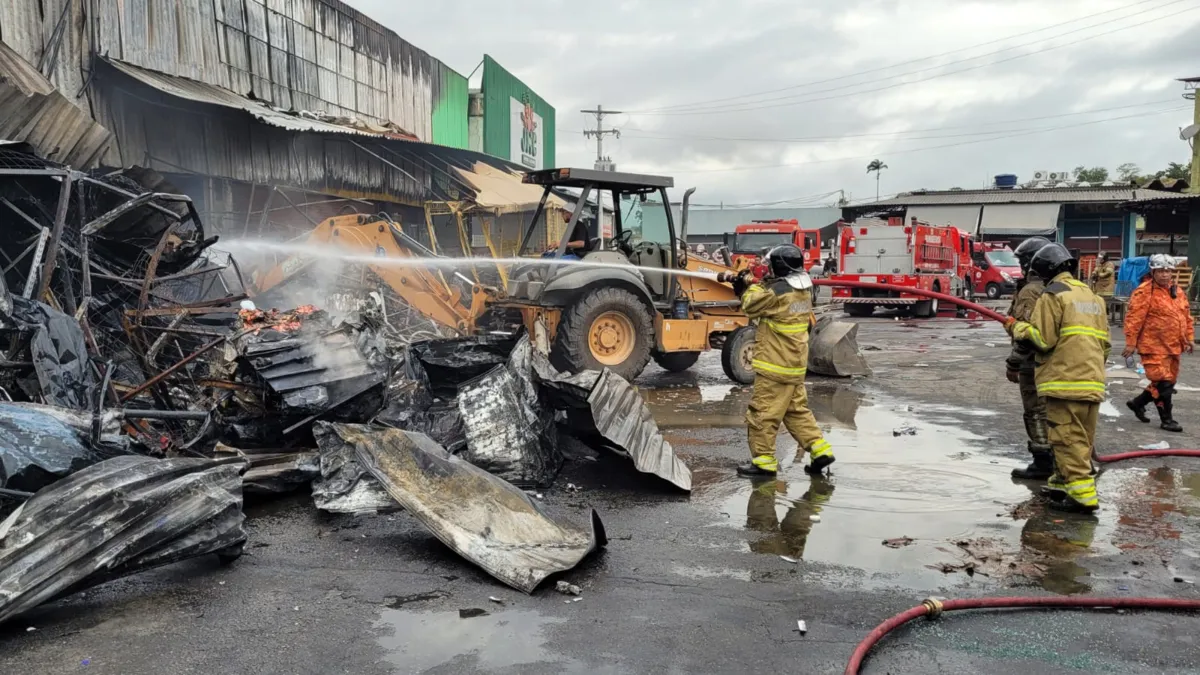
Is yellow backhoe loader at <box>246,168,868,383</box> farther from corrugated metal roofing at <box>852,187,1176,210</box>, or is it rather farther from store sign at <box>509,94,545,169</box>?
corrugated metal roofing at <box>852,187,1176,210</box>

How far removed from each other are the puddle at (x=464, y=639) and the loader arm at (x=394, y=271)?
6.35 metres

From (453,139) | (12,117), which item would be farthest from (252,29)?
(453,139)

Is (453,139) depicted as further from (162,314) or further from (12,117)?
(162,314)

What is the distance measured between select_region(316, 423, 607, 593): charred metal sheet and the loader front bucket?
20.7 ft

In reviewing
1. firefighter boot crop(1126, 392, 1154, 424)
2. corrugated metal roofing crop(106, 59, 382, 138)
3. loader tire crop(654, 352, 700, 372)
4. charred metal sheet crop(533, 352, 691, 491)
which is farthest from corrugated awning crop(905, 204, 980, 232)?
charred metal sheet crop(533, 352, 691, 491)

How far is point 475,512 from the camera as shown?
418 cm

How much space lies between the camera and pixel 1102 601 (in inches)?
140

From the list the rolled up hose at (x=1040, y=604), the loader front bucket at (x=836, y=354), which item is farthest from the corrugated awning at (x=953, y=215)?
the rolled up hose at (x=1040, y=604)

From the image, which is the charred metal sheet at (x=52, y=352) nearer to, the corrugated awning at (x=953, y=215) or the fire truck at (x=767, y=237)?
the fire truck at (x=767, y=237)

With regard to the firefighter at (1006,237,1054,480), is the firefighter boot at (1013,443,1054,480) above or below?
below

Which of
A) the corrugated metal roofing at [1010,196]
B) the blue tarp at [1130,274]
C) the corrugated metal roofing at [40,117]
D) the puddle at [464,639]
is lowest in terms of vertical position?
the puddle at [464,639]

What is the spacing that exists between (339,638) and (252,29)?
13.7m

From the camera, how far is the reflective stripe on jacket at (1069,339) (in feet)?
16.0

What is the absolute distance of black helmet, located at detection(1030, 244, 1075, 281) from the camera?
5199mm
